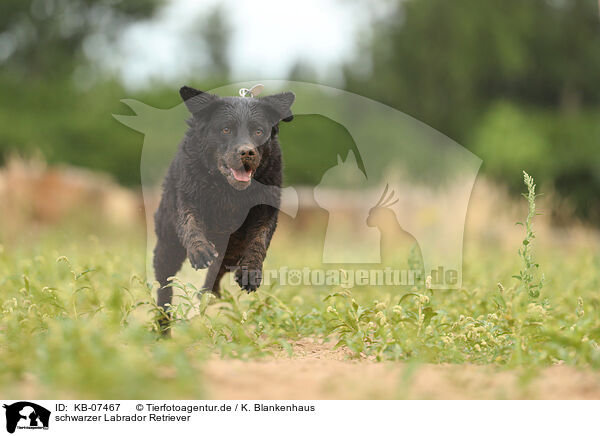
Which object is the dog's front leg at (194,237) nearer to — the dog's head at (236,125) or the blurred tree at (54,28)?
the dog's head at (236,125)

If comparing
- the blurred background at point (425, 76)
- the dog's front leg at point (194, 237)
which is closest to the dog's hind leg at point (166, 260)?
the dog's front leg at point (194, 237)

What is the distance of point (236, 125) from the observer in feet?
12.5

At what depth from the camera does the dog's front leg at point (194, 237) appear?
11.7ft

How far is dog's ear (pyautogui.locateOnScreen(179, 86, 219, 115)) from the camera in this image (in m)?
3.74

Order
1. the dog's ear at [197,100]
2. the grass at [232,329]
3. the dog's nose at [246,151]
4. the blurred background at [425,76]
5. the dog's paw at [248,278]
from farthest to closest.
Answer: the blurred background at [425,76] → the dog's ear at [197,100] → the dog's nose at [246,151] → the dog's paw at [248,278] → the grass at [232,329]

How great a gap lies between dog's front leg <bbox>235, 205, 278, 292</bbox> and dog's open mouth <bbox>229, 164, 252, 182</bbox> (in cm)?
32

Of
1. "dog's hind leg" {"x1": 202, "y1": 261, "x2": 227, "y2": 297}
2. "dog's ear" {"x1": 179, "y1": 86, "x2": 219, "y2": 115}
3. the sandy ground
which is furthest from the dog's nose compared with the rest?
the sandy ground

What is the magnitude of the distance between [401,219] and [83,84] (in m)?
12.8

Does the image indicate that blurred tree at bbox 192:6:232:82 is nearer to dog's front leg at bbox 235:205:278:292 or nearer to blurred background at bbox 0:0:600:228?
blurred background at bbox 0:0:600:228
